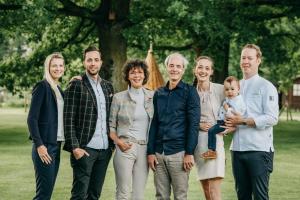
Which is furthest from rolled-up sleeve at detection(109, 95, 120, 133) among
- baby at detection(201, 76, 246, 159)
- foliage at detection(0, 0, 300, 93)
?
foliage at detection(0, 0, 300, 93)

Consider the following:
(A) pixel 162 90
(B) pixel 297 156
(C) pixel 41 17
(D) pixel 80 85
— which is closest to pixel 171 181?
(A) pixel 162 90

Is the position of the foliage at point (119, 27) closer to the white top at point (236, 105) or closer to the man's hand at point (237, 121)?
the white top at point (236, 105)

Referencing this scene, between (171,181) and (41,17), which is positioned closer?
(171,181)

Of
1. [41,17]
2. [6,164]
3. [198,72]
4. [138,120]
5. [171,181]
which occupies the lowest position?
[6,164]

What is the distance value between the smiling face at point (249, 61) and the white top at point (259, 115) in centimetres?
7

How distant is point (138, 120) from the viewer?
7.45m

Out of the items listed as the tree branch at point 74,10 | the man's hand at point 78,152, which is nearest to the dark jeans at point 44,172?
the man's hand at point 78,152

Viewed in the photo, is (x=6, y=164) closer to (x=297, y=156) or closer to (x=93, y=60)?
(x=297, y=156)

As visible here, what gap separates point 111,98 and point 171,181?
3.99 feet

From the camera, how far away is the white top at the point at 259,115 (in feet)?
23.5

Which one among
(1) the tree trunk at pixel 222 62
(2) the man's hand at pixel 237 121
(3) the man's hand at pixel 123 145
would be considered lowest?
(3) the man's hand at pixel 123 145

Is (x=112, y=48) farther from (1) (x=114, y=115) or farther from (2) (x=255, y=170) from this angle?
(2) (x=255, y=170)

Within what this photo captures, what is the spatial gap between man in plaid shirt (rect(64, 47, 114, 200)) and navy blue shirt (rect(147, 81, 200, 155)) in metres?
0.65

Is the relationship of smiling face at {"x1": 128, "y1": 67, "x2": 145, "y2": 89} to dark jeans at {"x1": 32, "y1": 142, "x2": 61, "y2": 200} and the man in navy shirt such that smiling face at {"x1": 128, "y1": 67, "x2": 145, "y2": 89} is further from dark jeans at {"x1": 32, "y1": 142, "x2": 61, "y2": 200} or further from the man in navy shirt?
dark jeans at {"x1": 32, "y1": 142, "x2": 61, "y2": 200}
